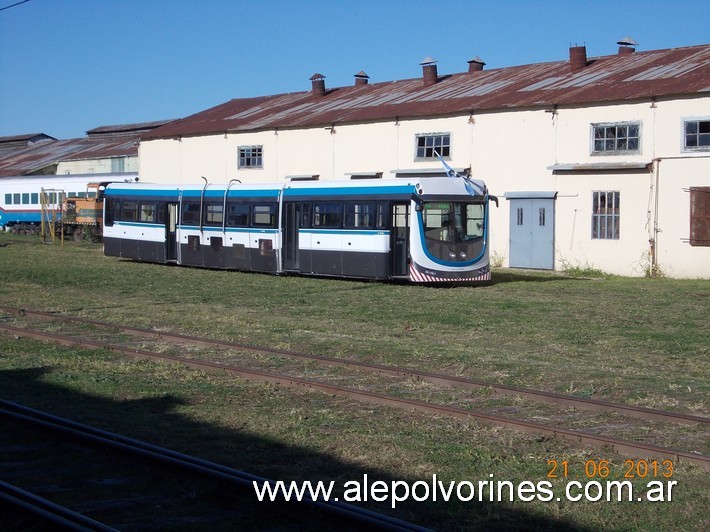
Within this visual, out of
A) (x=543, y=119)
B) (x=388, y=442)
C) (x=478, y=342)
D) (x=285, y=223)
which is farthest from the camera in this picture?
(x=543, y=119)

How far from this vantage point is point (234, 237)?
2917cm

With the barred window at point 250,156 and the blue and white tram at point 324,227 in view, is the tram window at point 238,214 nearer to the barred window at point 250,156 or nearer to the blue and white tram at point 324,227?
the blue and white tram at point 324,227

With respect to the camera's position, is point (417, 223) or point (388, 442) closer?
point (388, 442)

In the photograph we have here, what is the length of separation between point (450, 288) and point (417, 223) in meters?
2.13

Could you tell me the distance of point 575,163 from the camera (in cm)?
3133

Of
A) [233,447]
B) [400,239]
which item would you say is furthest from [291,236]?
[233,447]

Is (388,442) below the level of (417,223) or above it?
below

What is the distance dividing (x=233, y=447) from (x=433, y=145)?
91.2ft

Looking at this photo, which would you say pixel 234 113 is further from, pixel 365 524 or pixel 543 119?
pixel 365 524

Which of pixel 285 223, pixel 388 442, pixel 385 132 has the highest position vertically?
Answer: pixel 385 132

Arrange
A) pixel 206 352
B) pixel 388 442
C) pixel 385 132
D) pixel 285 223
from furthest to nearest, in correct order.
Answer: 1. pixel 385 132
2. pixel 285 223
3. pixel 206 352
4. pixel 388 442

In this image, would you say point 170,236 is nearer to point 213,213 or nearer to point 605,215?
point 213,213

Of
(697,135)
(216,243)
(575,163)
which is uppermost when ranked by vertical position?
(697,135)

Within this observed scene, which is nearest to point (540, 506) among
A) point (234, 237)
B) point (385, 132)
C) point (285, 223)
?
point (285, 223)
